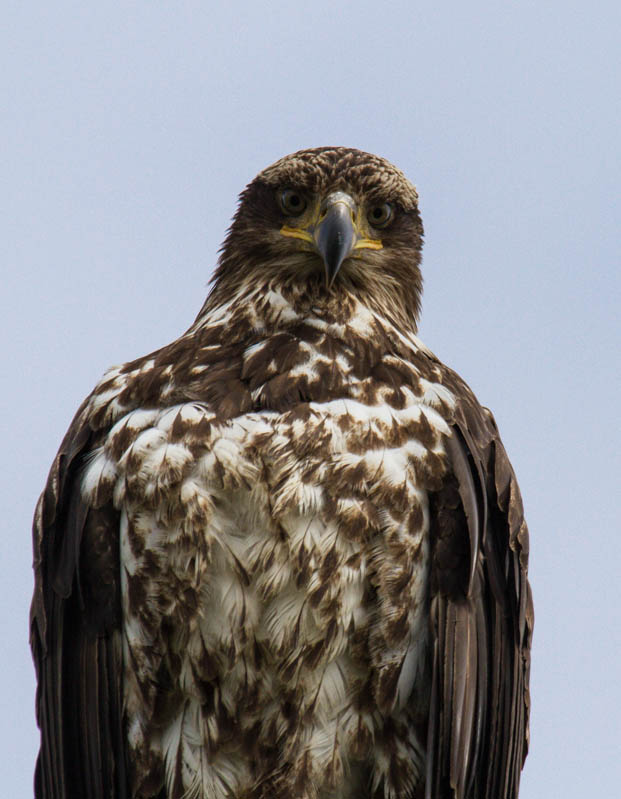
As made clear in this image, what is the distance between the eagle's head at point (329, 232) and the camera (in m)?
5.62

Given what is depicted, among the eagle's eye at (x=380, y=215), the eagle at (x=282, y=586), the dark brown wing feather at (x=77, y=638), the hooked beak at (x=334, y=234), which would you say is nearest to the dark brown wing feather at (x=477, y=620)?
the eagle at (x=282, y=586)

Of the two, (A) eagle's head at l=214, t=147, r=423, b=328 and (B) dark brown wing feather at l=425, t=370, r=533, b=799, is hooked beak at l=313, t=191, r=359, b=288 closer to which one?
(A) eagle's head at l=214, t=147, r=423, b=328

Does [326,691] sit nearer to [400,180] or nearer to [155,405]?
[155,405]

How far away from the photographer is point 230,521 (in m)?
4.85

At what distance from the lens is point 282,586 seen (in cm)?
482

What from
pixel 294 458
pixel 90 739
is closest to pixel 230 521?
pixel 294 458

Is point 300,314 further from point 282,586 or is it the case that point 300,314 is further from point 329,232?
point 282,586

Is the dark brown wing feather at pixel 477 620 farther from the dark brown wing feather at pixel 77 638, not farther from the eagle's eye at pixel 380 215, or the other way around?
the dark brown wing feather at pixel 77 638

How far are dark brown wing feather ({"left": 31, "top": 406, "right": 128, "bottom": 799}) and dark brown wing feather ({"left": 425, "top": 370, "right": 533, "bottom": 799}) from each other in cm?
122

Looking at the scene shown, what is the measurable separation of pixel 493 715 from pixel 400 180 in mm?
2405

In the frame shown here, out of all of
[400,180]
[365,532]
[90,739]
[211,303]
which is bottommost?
[90,739]

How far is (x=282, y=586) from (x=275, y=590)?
0.10 ft

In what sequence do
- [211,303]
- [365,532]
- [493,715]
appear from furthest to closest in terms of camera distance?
[211,303] → [493,715] → [365,532]

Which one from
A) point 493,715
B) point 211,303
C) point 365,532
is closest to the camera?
point 365,532
